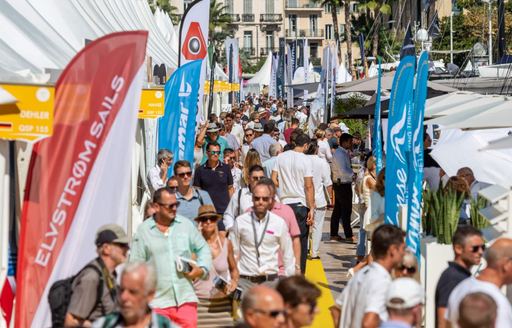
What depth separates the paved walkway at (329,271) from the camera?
12911 millimetres

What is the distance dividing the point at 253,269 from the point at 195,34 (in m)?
5.30

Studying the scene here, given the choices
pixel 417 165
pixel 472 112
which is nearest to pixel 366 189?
pixel 472 112

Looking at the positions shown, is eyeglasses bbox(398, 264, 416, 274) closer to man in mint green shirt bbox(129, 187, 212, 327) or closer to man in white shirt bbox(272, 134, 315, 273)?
man in mint green shirt bbox(129, 187, 212, 327)

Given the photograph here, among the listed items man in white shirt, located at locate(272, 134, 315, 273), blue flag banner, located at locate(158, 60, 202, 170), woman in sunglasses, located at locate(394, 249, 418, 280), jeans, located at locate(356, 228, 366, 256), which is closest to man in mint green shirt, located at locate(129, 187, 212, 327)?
woman in sunglasses, located at locate(394, 249, 418, 280)

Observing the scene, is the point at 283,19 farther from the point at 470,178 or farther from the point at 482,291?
the point at 482,291

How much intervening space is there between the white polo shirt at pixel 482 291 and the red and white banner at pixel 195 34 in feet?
24.8

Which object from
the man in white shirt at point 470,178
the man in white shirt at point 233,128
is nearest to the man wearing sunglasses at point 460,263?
the man in white shirt at point 470,178

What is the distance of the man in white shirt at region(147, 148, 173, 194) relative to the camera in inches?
533

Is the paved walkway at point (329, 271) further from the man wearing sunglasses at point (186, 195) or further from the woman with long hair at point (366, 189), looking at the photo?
the man wearing sunglasses at point (186, 195)

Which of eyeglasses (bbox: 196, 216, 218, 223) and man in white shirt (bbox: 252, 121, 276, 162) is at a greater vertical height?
eyeglasses (bbox: 196, 216, 218, 223)

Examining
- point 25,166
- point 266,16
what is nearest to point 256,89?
point 266,16

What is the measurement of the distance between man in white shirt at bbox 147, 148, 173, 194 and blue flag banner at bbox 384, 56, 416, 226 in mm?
3299

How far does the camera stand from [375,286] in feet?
23.3

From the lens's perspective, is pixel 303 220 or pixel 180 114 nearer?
pixel 180 114
